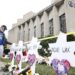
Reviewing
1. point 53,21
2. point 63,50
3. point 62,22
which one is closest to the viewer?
point 63,50

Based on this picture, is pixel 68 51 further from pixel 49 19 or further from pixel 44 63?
pixel 49 19

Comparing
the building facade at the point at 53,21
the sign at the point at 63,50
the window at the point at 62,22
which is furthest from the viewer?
the window at the point at 62,22

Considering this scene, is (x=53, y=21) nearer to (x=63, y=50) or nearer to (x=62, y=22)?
(x=62, y=22)

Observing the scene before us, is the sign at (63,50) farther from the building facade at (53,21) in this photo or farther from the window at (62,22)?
the window at (62,22)

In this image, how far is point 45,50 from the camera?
39.1 ft

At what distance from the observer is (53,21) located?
33344 mm

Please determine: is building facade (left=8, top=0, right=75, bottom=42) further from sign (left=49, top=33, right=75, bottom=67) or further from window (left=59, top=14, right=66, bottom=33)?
sign (left=49, top=33, right=75, bottom=67)

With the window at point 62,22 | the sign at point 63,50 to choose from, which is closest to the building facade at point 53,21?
the window at point 62,22

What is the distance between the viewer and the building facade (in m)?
27.3

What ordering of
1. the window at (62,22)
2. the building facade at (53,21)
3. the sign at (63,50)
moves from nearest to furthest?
the sign at (63,50) < the building facade at (53,21) < the window at (62,22)

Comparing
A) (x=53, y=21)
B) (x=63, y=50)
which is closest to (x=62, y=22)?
(x=53, y=21)

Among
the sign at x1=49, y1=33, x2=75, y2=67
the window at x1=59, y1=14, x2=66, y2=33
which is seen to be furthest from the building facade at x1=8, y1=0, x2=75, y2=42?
the sign at x1=49, y1=33, x2=75, y2=67

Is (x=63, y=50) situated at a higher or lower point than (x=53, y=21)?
lower

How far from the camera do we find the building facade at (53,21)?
27.3 metres
